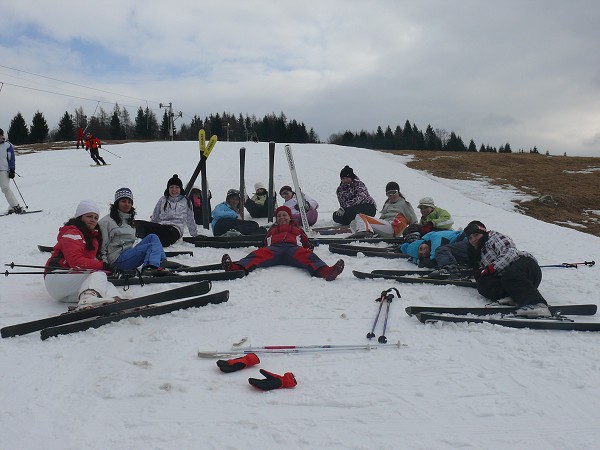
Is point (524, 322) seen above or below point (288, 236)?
below

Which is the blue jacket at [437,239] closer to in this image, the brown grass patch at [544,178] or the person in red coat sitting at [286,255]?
the person in red coat sitting at [286,255]

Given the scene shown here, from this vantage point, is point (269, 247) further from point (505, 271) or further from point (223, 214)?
point (505, 271)

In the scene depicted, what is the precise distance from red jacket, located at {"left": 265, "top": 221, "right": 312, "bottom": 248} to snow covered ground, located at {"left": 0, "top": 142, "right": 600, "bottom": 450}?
81cm

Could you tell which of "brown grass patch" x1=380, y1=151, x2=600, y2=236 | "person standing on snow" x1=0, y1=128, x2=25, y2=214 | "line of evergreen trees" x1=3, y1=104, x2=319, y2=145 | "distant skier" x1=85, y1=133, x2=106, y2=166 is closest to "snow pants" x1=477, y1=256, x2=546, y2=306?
"person standing on snow" x1=0, y1=128, x2=25, y2=214

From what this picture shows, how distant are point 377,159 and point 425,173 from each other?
2339mm

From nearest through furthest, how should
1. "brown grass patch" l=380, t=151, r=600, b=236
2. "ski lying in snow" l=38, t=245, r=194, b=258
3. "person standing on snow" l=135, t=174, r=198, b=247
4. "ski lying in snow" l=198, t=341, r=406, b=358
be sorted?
"ski lying in snow" l=198, t=341, r=406, b=358 < "ski lying in snow" l=38, t=245, r=194, b=258 < "person standing on snow" l=135, t=174, r=198, b=247 < "brown grass patch" l=380, t=151, r=600, b=236

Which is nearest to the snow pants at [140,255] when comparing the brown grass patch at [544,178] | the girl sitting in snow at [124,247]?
the girl sitting in snow at [124,247]

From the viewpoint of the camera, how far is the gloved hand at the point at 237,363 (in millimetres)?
3315

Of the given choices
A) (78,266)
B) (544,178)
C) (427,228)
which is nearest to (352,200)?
(427,228)

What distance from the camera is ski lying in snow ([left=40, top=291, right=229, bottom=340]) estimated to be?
3.86m

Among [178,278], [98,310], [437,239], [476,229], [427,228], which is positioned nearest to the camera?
[98,310]

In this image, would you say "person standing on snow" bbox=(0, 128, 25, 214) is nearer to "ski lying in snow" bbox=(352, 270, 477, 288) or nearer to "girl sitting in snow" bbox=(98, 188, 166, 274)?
"girl sitting in snow" bbox=(98, 188, 166, 274)

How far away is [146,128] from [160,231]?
73.6 meters

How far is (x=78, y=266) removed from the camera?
4609 millimetres
